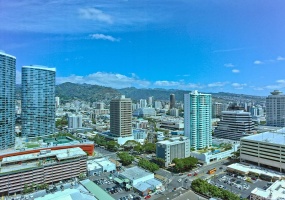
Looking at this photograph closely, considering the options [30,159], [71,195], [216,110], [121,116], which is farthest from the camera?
[216,110]

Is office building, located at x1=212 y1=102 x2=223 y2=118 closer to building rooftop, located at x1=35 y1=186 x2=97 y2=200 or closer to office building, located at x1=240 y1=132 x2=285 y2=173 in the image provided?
office building, located at x1=240 y1=132 x2=285 y2=173

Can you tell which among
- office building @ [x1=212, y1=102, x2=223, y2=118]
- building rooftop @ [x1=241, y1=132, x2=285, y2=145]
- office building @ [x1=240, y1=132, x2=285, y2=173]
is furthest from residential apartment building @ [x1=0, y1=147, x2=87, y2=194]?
office building @ [x1=212, y1=102, x2=223, y2=118]

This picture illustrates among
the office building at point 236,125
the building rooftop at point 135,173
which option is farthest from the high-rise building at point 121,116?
the office building at point 236,125

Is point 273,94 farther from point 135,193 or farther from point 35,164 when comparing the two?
point 35,164

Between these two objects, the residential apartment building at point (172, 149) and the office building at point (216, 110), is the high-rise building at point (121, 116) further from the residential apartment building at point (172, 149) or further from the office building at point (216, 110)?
the office building at point (216, 110)

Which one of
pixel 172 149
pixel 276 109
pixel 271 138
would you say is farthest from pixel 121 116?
pixel 276 109

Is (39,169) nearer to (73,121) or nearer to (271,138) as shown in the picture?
(271,138)

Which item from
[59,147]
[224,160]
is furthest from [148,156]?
[59,147]
